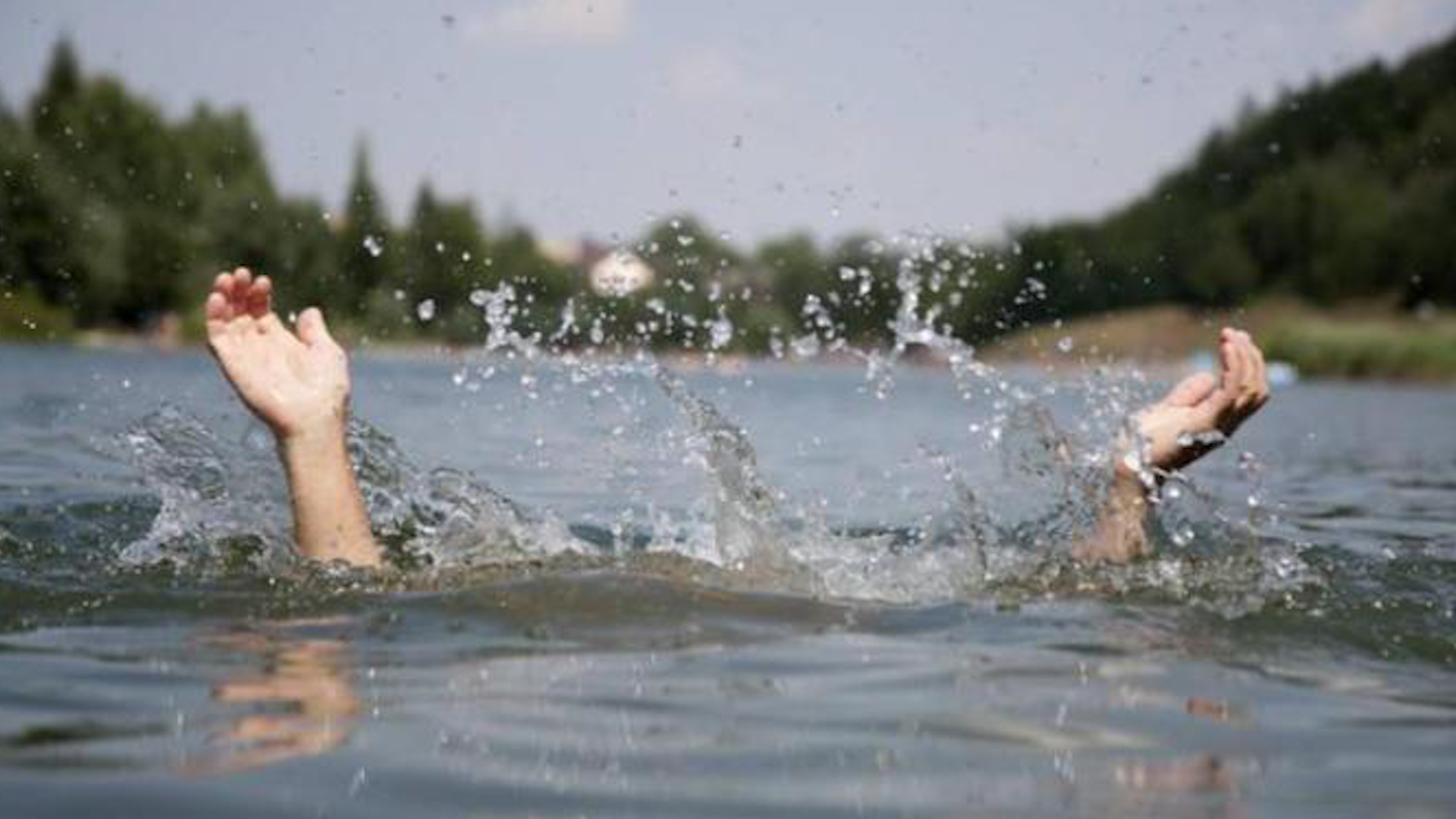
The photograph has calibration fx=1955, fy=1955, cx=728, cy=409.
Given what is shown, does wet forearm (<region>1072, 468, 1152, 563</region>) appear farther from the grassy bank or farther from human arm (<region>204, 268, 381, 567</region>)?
the grassy bank

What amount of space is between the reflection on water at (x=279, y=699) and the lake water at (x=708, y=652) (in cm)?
1

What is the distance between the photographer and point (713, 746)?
2826 millimetres

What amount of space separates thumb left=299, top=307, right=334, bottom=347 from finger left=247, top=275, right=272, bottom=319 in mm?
89

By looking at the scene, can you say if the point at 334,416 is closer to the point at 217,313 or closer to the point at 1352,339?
the point at 217,313

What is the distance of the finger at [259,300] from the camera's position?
4836 millimetres

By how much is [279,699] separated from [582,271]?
42.9 m

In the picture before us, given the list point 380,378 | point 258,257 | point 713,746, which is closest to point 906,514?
point 713,746

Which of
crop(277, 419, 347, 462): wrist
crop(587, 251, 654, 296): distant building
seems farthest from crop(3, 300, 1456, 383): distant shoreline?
crop(277, 419, 347, 462): wrist

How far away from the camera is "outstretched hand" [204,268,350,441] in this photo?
457 centimetres

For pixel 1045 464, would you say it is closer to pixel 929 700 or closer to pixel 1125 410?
pixel 1125 410

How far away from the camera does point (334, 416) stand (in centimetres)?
458

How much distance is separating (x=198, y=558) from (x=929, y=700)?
2.28 meters

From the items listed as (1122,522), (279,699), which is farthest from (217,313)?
(1122,522)

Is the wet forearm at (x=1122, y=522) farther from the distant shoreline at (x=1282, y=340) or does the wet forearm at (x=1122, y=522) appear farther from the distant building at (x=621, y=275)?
the distant shoreline at (x=1282, y=340)
